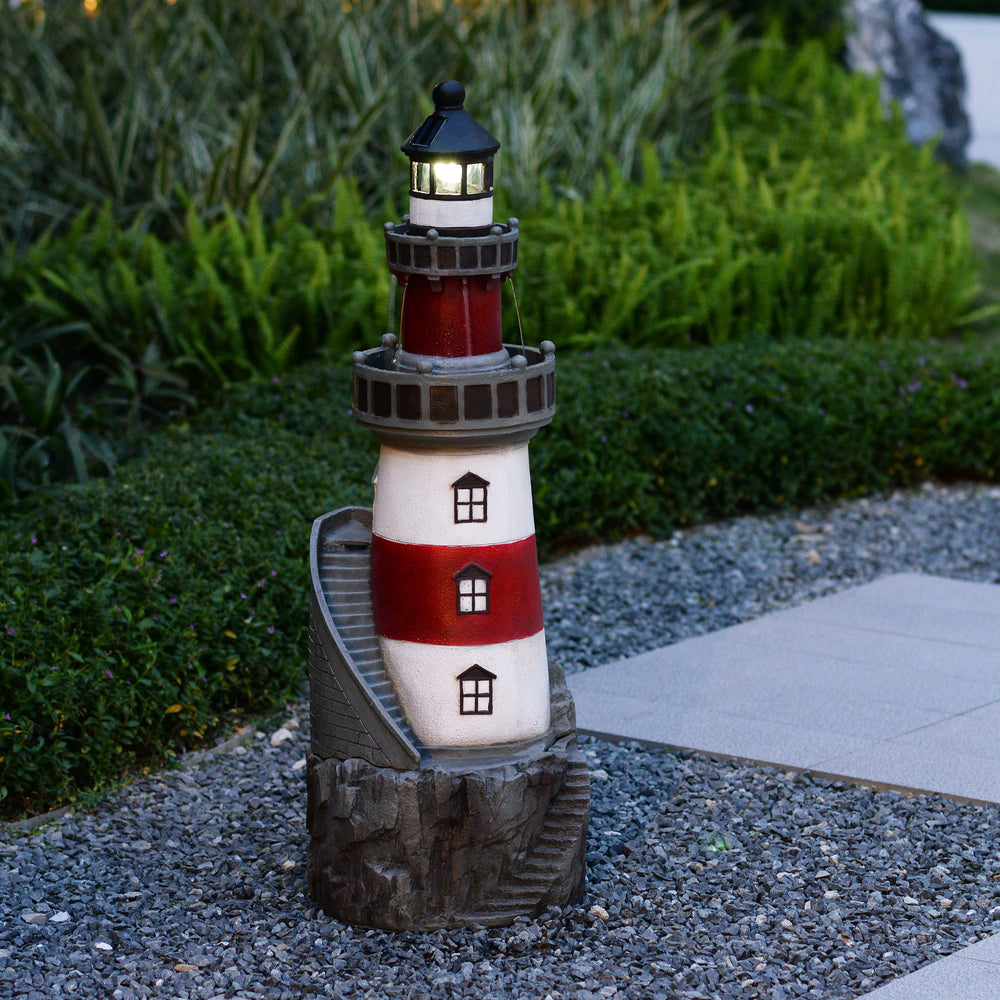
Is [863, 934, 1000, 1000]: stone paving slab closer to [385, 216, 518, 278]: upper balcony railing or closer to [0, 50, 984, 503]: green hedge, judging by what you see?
[385, 216, 518, 278]: upper balcony railing

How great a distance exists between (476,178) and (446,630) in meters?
1.15

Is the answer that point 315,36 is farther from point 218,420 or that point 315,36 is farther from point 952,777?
point 952,777

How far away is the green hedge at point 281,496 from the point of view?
473cm

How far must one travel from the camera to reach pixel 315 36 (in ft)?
34.1


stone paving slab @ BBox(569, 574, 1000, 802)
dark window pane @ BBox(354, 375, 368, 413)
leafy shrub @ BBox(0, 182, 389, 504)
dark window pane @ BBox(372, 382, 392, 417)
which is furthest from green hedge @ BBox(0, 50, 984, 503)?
dark window pane @ BBox(372, 382, 392, 417)

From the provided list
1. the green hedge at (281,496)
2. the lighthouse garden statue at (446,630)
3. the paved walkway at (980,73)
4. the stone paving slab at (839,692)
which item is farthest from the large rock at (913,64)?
the lighthouse garden statue at (446,630)

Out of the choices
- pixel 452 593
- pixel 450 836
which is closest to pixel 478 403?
pixel 452 593

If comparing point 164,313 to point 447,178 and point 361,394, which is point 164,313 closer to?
point 361,394

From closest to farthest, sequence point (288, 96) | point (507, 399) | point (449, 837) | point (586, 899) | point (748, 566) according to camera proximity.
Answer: point (507, 399), point (449, 837), point (586, 899), point (748, 566), point (288, 96)

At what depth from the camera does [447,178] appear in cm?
373

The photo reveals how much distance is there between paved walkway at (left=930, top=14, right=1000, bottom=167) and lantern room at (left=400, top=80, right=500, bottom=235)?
1472 centimetres

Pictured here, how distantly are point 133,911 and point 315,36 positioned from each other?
7.71 metres

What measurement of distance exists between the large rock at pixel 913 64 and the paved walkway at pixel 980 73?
5.39 ft

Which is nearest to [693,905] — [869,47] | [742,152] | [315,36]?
[315,36]
